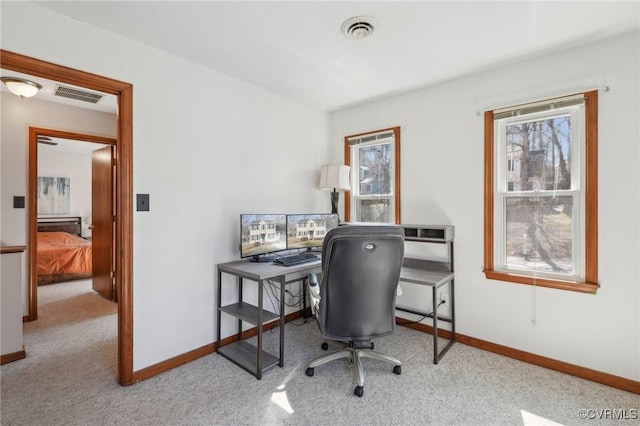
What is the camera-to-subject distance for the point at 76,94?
9.93 ft

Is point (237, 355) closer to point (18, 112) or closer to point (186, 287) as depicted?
point (186, 287)

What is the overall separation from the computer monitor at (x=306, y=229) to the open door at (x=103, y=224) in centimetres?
257

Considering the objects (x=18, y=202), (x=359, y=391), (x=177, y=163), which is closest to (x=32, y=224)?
(x=18, y=202)

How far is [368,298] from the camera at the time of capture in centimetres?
196

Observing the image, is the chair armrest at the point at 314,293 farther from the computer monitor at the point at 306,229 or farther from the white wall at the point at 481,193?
the white wall at the point at 481,193

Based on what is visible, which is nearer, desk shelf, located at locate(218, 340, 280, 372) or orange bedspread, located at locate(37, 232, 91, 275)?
desk shelf, located at locate(218, 340, 280, 372)

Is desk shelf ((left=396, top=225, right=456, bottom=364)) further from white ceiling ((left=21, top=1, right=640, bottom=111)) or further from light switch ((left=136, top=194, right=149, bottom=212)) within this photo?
Result: light switch ((left=136, top=194, right=149, bottom=212))

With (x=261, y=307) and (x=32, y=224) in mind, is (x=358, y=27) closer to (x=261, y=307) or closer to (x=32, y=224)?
(x=261, y=307)

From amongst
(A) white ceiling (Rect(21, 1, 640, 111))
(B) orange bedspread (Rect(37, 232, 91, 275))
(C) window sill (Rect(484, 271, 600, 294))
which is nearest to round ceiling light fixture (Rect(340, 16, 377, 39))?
(A) white ceiling (Rect(21, 1, 640, 111))

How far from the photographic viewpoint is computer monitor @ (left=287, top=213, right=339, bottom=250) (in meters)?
2.89

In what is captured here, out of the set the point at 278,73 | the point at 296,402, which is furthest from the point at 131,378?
the point at 278,73

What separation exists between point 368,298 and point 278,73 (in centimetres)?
201

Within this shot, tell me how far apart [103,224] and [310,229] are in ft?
9.85

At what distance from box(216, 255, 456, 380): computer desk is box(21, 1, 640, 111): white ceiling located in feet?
5.41
